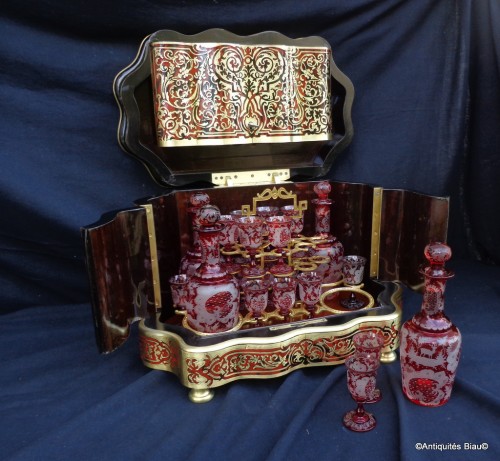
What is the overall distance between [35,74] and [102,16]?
0.93 ft

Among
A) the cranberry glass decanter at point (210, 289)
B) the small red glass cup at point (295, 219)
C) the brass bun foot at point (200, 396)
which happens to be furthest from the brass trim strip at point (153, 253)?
the small red glass cup at point (295, 219)

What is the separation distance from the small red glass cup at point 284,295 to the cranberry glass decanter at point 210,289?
125mm

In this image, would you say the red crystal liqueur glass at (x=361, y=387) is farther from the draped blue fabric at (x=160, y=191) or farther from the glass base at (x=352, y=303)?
the glass base at (x=352, y=303)

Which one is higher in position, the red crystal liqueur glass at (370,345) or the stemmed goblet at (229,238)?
the stemmed goblet at (229,238)

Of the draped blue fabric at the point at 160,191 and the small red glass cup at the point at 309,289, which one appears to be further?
the small red glass cup at the point at 309,289

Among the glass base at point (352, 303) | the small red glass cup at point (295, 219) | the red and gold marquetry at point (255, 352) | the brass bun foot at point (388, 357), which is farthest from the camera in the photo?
the small red glass cup at point (295, 219)

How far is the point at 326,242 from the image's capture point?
55.7 inches

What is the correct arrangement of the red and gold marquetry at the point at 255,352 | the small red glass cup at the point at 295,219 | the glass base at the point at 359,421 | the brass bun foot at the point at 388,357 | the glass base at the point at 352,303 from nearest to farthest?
the glass base at the point at 359,421
the red and gold marquetry at the point at 255,352
the brass bun foot at the point at 388,357
the glass base at the point at 352,303
the small red glass cup at the point at 295,219

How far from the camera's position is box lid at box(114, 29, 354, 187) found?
1.34m

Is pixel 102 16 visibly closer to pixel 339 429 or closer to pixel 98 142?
pixel 98 142

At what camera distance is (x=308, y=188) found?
4.93 feet

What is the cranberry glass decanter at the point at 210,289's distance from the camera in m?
1.08

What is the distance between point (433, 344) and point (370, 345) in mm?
132

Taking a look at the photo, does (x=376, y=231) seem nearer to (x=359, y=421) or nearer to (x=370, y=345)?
(x=370, y=345)
